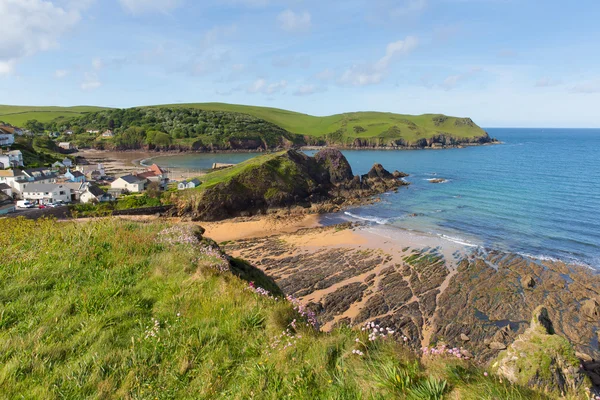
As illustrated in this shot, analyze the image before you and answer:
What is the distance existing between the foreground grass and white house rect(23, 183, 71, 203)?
49.3 meters

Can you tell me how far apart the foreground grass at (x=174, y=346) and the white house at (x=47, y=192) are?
162 ft

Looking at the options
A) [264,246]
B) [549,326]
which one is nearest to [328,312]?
[549,326]

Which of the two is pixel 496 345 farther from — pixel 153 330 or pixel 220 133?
pixel 220 133

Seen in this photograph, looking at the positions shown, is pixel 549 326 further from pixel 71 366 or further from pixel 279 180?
pixel 279 180

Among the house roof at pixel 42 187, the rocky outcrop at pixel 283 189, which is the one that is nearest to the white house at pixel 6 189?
the house roof at pixel 42 187

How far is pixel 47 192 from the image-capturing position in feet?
162

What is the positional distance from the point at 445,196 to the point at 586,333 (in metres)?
42.0

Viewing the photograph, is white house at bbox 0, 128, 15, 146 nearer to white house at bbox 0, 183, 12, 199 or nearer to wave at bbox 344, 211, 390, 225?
white house at bbox 0, 183, 12, 199

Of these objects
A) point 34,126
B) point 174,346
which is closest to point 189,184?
point 174,346

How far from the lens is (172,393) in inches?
190

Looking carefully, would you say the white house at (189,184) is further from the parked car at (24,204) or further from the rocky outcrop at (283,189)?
the parked car at (24,204)

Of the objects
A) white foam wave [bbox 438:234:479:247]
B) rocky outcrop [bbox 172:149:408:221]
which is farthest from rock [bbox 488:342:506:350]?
rocky outcrop [bbox 172:149:408:221]

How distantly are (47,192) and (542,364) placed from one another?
61.0 metres

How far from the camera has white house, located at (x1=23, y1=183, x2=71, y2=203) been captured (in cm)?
4897
